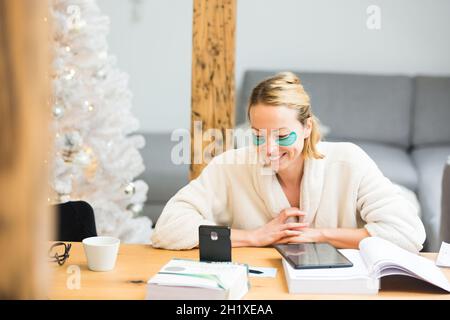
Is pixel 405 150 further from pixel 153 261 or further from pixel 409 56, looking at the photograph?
pixel 153 261

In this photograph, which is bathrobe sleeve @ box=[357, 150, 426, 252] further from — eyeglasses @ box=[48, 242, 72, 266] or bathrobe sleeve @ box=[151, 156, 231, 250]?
eyeglasses @ box=[48, 242, 72, 266]

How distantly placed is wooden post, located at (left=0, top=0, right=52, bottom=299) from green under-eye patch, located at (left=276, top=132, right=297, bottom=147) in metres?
1.35

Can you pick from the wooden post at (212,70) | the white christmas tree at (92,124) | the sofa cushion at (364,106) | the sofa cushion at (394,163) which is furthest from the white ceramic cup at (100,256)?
the sofa cushion at (364,106)

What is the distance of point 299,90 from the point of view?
6.00 feet

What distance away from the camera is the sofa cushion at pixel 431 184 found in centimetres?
313

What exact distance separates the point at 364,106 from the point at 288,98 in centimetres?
252

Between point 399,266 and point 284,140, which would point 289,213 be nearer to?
point 284,140

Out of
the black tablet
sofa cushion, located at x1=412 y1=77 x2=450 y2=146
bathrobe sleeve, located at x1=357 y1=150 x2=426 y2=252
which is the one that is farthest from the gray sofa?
the black tablet

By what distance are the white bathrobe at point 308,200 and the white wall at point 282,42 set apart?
2486 millimetres

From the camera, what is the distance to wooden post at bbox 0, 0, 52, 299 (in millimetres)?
415

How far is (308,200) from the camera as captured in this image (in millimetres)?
1843

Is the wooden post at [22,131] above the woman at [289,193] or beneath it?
above

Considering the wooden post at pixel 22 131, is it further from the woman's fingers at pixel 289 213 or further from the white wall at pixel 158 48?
the white wall at pixel 158 48

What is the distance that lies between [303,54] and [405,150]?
94cm
